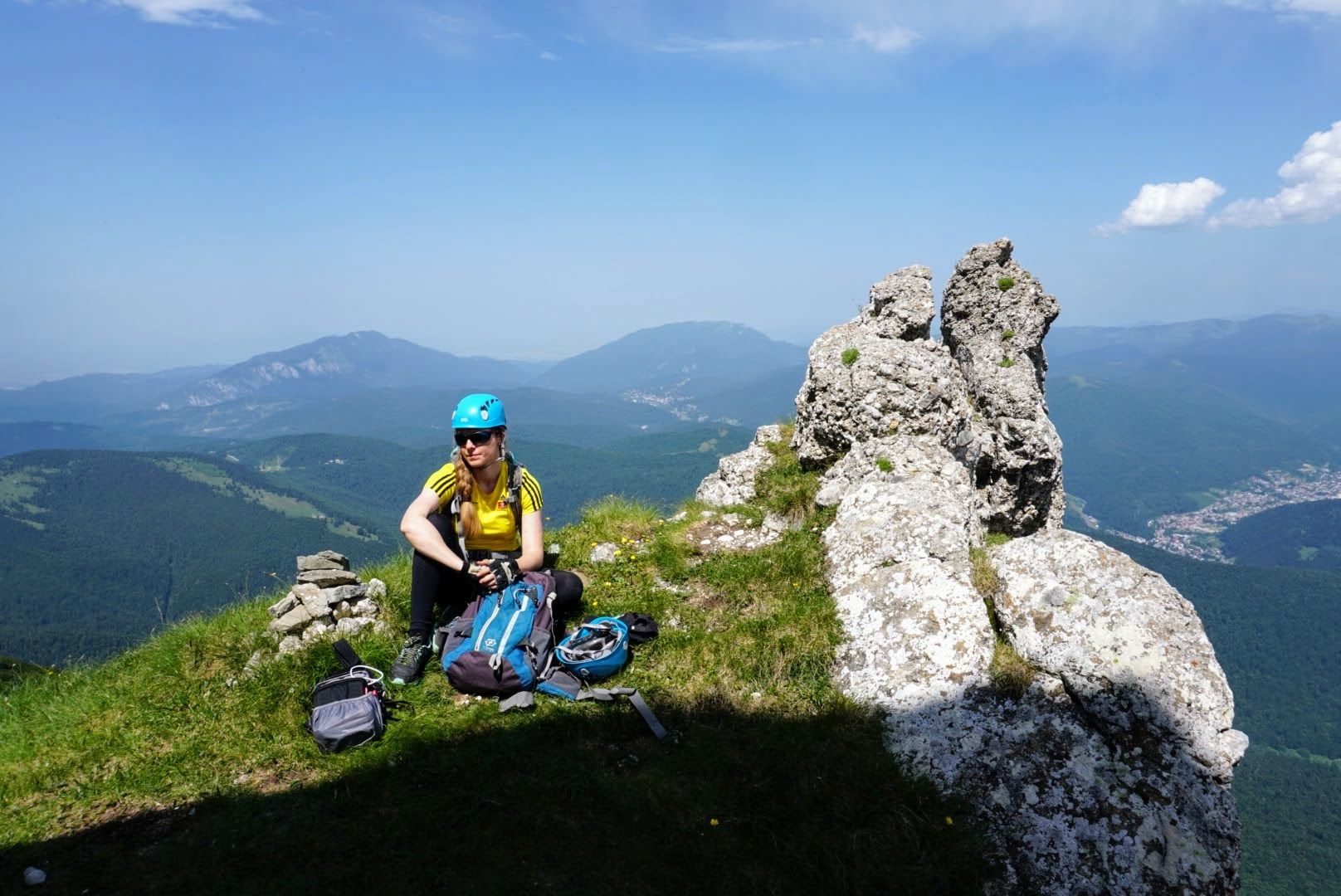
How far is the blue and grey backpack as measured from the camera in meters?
7.12

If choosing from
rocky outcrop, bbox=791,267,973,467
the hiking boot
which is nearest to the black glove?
the hiking boot

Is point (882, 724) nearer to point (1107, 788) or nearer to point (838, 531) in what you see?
point (1107, 788)

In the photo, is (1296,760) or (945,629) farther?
(1296,760)

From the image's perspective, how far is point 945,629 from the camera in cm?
740

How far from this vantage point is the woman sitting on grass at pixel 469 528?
745cm

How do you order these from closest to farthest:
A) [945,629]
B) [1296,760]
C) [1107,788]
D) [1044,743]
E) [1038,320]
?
1. [1107,788]
2. [1044,743]
3. [945,629]
4. [1038,320]
5. [1296,760]

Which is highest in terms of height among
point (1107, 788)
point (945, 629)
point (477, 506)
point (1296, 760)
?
point (477, 506)

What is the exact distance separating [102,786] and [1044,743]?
8940 millimetres

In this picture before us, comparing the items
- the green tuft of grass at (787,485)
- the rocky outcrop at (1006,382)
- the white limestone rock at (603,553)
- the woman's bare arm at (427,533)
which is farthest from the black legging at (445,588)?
the rocky outcrop at (1006,382)

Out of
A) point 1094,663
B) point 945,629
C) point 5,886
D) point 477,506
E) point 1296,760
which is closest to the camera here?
point 5,886

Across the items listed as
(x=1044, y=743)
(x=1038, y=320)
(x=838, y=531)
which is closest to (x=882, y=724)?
(x=1044, y=743)

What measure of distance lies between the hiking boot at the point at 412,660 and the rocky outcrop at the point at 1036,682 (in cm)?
498

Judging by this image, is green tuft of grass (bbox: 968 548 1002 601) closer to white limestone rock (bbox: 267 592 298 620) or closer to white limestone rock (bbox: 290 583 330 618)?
white limestone rock (bbox: 290 583 330 618)

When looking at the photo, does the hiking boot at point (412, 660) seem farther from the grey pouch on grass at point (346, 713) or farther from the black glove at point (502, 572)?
the black glove at point (502, 572)
